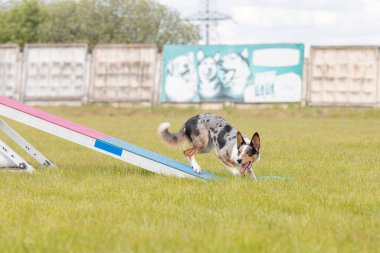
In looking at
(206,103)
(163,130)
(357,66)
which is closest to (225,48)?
(206,103)

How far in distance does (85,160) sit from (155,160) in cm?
367

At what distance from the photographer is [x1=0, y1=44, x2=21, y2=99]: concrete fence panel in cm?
3428

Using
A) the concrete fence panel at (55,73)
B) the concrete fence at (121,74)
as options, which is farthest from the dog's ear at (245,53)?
the concrete fence panel at (55,73)

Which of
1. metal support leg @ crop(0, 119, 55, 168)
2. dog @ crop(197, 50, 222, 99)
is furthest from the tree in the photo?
metal support leg @ crop(0, 119, 55, 168)

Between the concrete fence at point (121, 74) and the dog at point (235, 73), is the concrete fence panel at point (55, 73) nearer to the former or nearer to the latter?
the concrete fence at point (121, 74)

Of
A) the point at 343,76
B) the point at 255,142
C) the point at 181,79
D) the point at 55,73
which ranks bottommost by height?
the point at 255,142

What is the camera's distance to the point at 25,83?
34.2 metres

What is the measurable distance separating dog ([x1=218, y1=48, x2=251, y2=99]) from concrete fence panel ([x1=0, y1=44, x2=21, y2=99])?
10.3 m

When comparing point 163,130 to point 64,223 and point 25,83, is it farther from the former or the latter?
point 25,83

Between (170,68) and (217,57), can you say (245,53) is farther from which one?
(170,68)

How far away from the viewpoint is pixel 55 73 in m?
33.9

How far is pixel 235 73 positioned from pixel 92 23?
28971 millimetres

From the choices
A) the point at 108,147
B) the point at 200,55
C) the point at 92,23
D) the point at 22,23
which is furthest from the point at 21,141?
the point at 22,23

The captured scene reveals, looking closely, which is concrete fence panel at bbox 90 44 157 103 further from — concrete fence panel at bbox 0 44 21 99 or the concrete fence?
concrete fence panel at bbox 0 44 21 99
